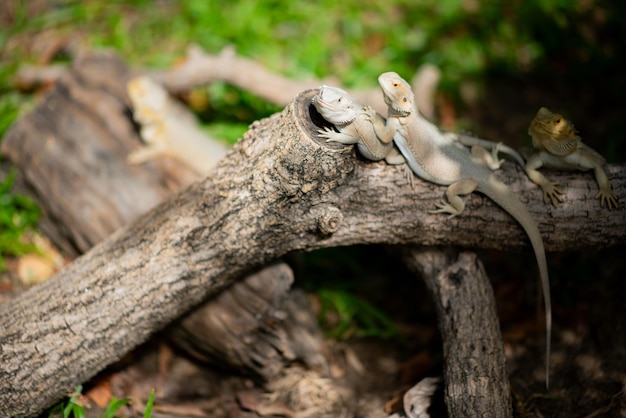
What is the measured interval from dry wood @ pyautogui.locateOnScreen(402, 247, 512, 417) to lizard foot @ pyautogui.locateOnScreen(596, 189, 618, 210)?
0.83 metres

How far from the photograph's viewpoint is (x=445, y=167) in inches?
136

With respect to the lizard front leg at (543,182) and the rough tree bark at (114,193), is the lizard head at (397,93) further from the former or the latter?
the rough tree bark at (114,193)

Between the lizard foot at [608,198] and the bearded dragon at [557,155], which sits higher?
the bearded dragon at [557,155]

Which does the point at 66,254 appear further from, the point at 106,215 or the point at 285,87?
the point at 285,87

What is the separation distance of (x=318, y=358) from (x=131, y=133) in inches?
107

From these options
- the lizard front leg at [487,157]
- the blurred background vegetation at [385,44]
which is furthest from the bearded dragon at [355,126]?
the blurred background vegetation at [385,44]

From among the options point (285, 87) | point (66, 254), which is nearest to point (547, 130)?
point (285, 87)

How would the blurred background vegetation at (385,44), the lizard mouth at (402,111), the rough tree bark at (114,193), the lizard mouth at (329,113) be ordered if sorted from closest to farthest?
the lizard mouth at (329,113)
the lizard mouth at (402,111)
the rough tree bark at (114,193)
the blurred background vegetation at (385,44)

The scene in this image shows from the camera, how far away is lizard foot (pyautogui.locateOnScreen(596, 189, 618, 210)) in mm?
3338

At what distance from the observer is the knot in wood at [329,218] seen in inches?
130

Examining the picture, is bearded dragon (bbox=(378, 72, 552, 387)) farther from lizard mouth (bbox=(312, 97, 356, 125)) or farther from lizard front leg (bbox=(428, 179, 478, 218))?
lizard mouth (bbox=(312, 97, 356, 125))

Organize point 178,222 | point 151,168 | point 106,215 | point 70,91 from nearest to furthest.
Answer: point 178,222 → point 106,215 → point 151,168 → point 70,91

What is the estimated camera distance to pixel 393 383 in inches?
163

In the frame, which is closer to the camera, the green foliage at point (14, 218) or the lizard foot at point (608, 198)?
the lizard foot at point (608, 198)
